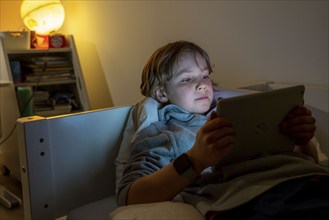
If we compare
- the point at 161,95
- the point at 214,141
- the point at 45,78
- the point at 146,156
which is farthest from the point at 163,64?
the point at 45,78

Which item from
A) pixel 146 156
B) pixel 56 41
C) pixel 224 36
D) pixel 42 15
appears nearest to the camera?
pixel 146 156

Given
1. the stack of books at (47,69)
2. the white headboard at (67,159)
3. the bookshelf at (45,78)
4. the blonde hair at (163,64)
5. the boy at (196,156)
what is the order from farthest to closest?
the stack of books at (47,69)
the bookshelf at (45,78)
the blonde hair at (163,64)
the white headboard at (67,159)
the boy at (196,156)

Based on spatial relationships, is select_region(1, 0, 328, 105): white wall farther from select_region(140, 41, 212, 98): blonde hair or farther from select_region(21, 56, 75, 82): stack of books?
select_region(140, 41, 212, 98): blonde hair

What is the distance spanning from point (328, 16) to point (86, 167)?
847mm

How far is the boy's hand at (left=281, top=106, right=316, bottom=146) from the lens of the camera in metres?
0.74

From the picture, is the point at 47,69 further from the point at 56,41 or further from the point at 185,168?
the point at 185,168

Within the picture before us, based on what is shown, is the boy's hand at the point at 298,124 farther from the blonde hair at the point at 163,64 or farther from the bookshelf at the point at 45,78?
the bookshelf at the point at 45,78

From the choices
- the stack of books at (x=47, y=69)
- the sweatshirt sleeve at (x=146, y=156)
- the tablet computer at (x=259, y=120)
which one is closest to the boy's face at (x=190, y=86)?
the sweatshirt sleeve at (x=146, y=156)

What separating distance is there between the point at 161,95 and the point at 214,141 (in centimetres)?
39

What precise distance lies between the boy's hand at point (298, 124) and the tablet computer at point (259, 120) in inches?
0.4

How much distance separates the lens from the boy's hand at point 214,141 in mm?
649

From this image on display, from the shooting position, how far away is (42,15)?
7.37ft

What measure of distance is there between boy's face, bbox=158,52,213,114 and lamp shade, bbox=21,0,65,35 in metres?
1.58

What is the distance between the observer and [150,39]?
190 centimetres
